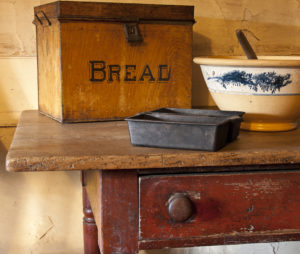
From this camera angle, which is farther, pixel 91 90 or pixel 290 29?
pixel 290 29

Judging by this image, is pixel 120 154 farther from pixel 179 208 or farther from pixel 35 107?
pixel 35 107

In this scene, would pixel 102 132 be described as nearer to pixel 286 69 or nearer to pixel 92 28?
pixel 92 28

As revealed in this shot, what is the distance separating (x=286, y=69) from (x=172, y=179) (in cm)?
33

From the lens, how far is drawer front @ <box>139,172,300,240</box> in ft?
2.26

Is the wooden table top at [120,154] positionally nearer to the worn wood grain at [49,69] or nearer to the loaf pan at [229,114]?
the loaf pan at [229,114]

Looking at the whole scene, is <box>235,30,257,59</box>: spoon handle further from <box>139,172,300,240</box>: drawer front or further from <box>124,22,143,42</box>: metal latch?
<box>139,172,300,240</box>: drawer front

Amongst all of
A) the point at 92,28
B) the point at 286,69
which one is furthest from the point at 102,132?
the point at 286,69

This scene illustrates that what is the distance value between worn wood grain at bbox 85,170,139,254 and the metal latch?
1.32 feet

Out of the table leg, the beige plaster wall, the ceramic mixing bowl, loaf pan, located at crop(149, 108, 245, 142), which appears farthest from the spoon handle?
the table leg

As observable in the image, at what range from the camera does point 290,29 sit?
4.34ft

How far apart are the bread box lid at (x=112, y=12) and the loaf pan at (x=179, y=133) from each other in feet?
1.11

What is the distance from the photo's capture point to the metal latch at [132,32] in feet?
3.20

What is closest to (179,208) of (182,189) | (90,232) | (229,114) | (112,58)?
(182,189)

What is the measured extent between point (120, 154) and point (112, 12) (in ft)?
1.42
